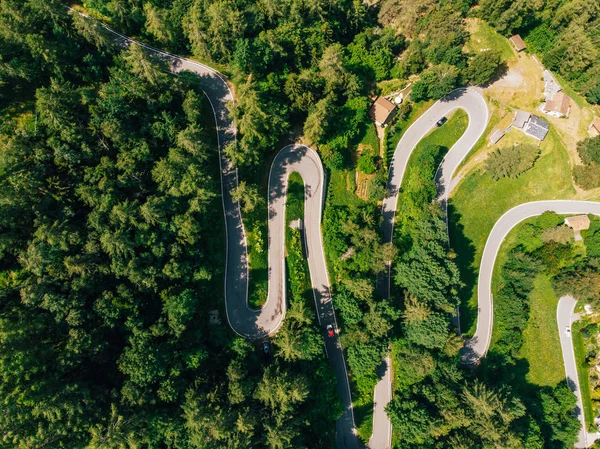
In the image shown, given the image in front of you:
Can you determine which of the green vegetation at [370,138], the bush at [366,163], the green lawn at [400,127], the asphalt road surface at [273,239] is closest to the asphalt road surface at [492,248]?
the green lawn at [400,127]

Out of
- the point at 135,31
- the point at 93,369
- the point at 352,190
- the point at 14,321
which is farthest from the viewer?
the point at 352,190

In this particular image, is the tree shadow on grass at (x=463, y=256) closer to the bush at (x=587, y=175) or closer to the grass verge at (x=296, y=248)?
the bush at (x=587, y=175)

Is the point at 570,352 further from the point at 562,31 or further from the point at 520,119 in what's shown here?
the point at 562,31

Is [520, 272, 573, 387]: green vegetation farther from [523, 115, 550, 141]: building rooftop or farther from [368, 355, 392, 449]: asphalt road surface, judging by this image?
[368, 355, 392, 449]: asphalt road surface

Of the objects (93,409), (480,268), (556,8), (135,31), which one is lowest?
(93,409)

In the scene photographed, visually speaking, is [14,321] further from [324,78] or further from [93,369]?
[324,78]

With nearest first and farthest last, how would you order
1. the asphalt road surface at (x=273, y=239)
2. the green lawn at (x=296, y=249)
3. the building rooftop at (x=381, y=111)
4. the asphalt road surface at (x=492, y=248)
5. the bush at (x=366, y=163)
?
the asphalt road surface at (x=273, y=239) → the green lawn at (x=296, y=249) → the bush at (x=366, y=163) → the building rooftop at (x=381, y=111) → the asphalt road surface at (x=492, y=248)

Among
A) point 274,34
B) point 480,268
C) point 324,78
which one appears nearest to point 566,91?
point 480,268

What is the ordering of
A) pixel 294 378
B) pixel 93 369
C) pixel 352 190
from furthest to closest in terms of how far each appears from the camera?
pixel 352 190 < pixel 294 378 < pixel 93 369
